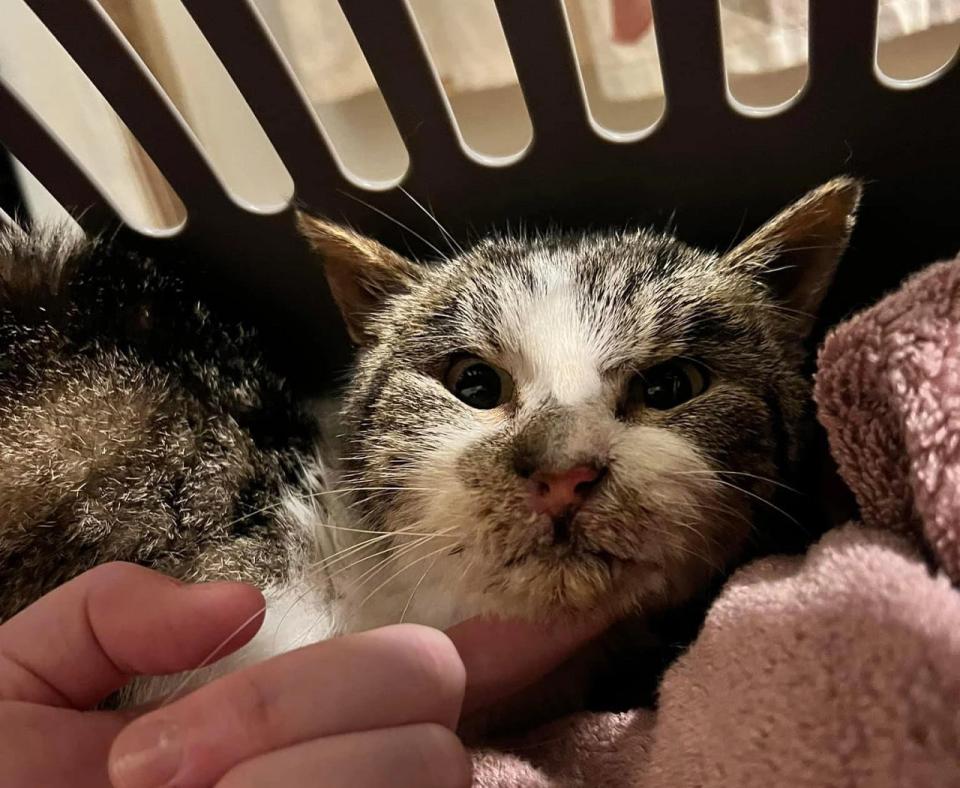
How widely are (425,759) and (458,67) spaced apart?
92cm

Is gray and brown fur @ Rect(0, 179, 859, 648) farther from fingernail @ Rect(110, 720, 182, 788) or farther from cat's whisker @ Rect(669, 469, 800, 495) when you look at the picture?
fingernail @ Rect(110, 720, 182, 788)

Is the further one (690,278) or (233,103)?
(233,103)

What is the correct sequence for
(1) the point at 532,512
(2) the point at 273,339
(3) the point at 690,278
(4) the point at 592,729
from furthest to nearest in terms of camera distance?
1. (2) the point at 273,339
2. (3) the point at 690,278
3. (4) the point at 592,729
4. (1) the point at 532,512

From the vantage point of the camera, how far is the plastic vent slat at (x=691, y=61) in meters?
0.90

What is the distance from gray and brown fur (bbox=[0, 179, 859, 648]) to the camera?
72 centimetres

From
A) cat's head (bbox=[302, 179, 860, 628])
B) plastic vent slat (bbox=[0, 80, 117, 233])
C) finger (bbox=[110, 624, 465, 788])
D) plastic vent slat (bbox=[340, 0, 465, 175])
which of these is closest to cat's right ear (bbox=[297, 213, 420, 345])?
cat's head (bbox=[302, 179, 860, 628])

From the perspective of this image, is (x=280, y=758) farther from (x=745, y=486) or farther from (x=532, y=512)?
(x=745, y=486)

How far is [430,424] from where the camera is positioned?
33.7 inches

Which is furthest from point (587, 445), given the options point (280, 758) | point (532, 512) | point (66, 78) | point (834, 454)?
point (66, 78)

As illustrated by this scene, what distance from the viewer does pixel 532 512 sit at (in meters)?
0.68

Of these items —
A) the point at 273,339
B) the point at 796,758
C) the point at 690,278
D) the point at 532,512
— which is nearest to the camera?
the point at 796,758

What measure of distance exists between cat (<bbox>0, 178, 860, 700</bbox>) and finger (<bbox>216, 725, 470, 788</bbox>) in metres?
0.15

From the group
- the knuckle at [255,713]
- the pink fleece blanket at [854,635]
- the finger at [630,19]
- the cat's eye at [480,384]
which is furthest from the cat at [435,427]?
the finger at [630,19]

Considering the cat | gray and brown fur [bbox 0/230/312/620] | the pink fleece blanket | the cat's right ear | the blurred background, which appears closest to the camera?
the pink fleece blanket
